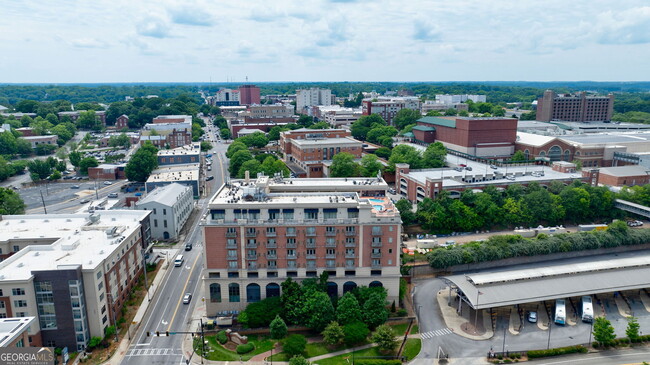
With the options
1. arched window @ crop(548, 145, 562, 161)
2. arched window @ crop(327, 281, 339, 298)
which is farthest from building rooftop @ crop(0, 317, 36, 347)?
arched window @ crop(548, 145, 562, 161)

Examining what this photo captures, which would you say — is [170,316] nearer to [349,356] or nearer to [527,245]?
[349,356]

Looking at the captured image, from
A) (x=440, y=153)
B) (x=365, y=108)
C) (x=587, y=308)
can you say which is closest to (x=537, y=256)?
(x=587, y=308)

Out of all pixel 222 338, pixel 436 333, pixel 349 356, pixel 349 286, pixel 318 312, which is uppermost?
pixel 349 286

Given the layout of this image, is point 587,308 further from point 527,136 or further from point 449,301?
point 527,136

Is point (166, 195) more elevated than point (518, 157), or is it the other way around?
point (518, 157)

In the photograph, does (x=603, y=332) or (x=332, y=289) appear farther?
(x=332, y=289)

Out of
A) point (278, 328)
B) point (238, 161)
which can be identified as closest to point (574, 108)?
point (238, 161)

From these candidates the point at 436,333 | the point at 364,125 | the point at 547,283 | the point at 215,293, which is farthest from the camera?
the point at 364,125
